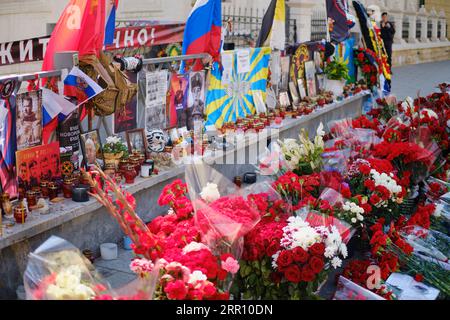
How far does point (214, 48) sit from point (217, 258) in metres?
5.10

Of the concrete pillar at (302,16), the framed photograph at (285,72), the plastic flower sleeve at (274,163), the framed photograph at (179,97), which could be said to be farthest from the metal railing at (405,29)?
the plastic flower sleeve at (274,163)

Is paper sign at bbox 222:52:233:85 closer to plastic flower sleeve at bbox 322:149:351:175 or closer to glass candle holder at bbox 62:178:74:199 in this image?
plastic flower sleeve at bbox 322:149:351:175

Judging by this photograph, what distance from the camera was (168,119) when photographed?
7.78 m

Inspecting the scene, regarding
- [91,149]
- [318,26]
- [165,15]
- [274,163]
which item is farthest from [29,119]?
[318,26]

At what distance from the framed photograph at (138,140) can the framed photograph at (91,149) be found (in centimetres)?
54

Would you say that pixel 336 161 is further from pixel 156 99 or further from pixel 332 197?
pixel 156 99

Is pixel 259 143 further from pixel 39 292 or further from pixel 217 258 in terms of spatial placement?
pixel 39 292

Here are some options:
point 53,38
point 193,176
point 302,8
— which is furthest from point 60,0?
point 193,176

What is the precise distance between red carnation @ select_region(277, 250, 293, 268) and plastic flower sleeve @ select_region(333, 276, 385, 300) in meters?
0.67

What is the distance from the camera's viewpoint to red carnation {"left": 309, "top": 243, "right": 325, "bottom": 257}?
12.9 feet

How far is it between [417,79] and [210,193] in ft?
60.7

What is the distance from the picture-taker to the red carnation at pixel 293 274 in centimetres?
388
